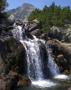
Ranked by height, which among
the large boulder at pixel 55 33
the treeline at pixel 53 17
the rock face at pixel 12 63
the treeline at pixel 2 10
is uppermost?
the treeline at pixel 53 17

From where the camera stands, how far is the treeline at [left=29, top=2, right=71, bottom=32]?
84.8 metres

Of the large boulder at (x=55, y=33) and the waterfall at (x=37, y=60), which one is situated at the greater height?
the large boulder at (x=55, y=33)

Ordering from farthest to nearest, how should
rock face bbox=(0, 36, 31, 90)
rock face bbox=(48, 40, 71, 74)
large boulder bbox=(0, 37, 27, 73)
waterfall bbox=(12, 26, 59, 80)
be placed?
1. rock face bbox=(48, 40, 71, 74)
2. waterfall bbox=(12, 26, 59, 80)
3. large boulder bbox=(0, 37, 27, 73)
4. rock face bbox=(0, 36, 31, 90)

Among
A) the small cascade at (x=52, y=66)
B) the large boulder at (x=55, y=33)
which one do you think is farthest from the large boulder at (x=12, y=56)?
the large boulder at (x=55, y=33)

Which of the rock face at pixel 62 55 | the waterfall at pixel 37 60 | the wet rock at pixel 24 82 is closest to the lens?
the wet rock at pixel 24 82

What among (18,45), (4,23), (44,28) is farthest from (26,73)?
(44,28)

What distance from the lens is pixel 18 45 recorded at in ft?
182

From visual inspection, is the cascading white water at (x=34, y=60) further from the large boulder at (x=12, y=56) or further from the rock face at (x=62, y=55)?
the rock face at (x=62, y=55)

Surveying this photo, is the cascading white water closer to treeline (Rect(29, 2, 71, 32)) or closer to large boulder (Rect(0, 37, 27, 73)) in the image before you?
large boulder (Rect(0, 37, 27, 73))

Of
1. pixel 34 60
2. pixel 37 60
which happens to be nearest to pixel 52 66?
pixel 37 60

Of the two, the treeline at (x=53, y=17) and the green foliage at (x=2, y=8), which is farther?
the treeline at (x=53, y=17)

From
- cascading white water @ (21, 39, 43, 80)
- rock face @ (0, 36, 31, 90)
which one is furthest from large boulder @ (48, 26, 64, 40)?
rock face @ (0, 36, 31, 90)

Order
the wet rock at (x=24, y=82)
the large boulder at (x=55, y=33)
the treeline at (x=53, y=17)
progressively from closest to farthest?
the wet rock at (x=24, y=82) < the large boulder at (x=55, y=33) < the treeline at (x=53, y=17)

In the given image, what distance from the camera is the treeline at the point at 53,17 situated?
84.8 metres
